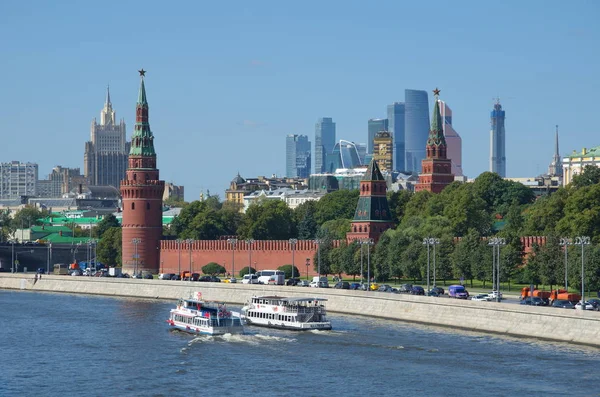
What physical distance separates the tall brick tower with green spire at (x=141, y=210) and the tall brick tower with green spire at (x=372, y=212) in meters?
22.4

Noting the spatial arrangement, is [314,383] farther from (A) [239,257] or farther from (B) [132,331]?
(A) [239,257]

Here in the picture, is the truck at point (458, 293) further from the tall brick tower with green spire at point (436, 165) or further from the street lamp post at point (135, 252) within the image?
the tall brick tower with green spire at point (436, 165)

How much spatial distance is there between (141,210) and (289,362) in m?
79.1

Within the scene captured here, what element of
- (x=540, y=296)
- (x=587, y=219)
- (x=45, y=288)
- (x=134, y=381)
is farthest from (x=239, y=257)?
(x=134, y=381)

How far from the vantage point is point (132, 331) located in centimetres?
8856

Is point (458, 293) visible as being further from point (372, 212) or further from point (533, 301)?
point (372, 212)

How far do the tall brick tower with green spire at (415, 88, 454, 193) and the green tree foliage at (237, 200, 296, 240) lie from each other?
15419 mm

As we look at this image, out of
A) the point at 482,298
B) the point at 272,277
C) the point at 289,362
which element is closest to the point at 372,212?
the point at 272,277

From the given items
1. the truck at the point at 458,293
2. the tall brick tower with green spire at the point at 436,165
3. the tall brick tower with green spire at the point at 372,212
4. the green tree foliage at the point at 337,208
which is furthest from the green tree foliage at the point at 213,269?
the truck at the point at 458,293

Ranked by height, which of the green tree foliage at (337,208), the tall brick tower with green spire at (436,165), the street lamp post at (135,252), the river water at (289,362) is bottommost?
the river water at (289,362)

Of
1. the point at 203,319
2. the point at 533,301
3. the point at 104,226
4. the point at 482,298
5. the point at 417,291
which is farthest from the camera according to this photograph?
the point at 104,226

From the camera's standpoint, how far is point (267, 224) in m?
160

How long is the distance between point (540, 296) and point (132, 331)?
25824 millimetres

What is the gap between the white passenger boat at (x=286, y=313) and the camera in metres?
86.8
